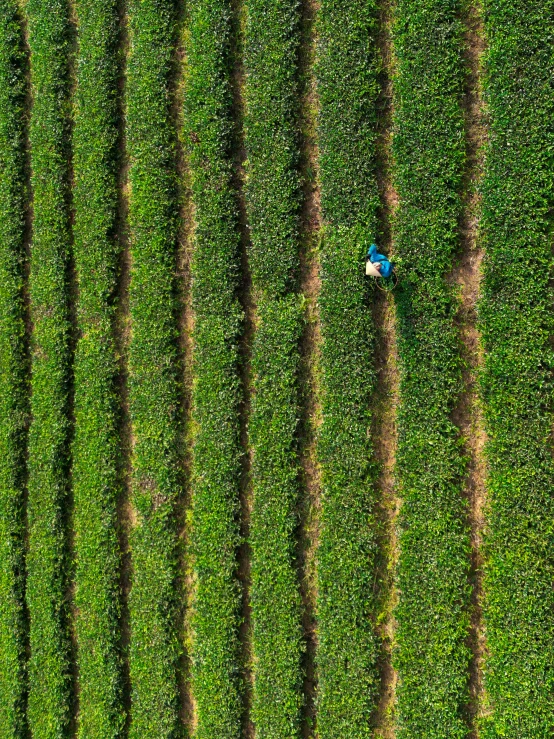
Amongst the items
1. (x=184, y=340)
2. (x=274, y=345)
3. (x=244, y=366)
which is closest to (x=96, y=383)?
(x=184, y=340)

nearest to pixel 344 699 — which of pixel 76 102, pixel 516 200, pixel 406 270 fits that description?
pixel 406 270

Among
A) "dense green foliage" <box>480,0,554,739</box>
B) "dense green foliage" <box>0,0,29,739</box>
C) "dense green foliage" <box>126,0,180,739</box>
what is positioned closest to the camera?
"dense green foliage" <box>480,0,554,739</box>

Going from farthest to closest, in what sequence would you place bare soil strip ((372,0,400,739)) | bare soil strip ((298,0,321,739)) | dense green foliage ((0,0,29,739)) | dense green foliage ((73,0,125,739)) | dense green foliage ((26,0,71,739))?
dense green foliage ((0,0,29,739))
dense green foliage ((26,0,71,739))
dense green foliage ((73,0,125,739))
bare soil strip ((298,0,321,739))
bare soil strip ((372,0,400,739))

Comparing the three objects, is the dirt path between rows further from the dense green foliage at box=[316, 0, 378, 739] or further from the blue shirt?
the blue shirt

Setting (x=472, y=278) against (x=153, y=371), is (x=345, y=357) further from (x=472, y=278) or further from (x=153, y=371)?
(x=153, y=371)

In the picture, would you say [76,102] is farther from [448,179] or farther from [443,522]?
[443,522]

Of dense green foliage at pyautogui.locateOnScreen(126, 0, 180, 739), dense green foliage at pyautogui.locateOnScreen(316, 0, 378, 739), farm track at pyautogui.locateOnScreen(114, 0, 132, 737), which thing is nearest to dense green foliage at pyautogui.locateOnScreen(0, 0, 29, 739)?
farm track at pyautogui.locateOnScreen(114, 0, 132, 737)

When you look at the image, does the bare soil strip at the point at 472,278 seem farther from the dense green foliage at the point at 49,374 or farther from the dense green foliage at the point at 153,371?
the dense green foliage at the point at 49,374
